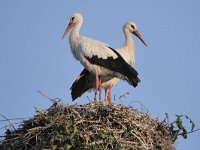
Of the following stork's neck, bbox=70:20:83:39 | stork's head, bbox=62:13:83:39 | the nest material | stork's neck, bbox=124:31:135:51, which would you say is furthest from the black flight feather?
the nest material

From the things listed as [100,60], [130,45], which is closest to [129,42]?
[130,45]

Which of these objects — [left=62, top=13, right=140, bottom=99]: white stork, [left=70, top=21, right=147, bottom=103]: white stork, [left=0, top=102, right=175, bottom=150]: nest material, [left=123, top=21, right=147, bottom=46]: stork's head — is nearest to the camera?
[left=0, top=102, right=175, bottom=150]: nest material

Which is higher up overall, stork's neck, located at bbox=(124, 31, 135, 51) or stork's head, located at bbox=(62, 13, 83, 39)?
stork's head, located at bbox=(62, 13, 83, 39)

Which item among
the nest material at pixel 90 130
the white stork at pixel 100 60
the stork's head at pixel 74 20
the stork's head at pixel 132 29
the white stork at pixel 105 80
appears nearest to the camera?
the nest material at pixel 90 130

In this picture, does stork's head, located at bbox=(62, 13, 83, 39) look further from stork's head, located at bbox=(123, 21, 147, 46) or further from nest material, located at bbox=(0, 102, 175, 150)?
nest material, located at bbox=(0, 102, 175, 150)

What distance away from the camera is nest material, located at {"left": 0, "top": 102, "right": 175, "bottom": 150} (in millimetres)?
8461

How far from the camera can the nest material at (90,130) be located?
846 cm

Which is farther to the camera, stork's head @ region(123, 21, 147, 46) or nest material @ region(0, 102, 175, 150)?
stork's head @ region(123, 21, 147, 46)

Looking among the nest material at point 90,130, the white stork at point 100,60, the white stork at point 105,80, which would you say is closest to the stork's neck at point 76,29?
the white stork at point 100,60

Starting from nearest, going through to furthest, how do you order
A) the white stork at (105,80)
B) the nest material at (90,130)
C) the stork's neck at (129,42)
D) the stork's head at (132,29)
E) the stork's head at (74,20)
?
the nest material at (90,130) → the white stork at (105,80) → the stork's head at (74,20) → the stork's neck at (129,42) → the stork's head at (132,29)

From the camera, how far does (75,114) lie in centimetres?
893

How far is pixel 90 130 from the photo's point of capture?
28.5 feet

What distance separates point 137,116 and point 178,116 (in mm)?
562

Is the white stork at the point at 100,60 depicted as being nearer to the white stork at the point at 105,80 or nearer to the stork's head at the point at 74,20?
the white stork at the point at 105,80
